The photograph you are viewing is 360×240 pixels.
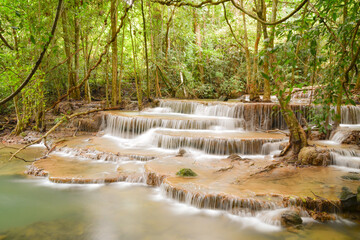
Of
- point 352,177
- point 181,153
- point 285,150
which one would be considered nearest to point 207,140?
point 181,153

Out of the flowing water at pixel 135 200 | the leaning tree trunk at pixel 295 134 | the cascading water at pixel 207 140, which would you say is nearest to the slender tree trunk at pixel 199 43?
the cascading water at pixel 207 140

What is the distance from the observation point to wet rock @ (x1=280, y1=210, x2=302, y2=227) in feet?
13.5

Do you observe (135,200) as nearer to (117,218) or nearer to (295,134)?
(117,218)

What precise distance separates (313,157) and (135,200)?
425 cm

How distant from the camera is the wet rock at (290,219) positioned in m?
4.12

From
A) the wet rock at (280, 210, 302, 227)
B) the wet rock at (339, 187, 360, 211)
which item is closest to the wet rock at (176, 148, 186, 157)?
the wet rock at (280, 210, 302, 227)

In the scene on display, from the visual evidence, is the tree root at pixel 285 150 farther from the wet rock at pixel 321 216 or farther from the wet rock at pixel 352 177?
the wet rock at pixel 321 216

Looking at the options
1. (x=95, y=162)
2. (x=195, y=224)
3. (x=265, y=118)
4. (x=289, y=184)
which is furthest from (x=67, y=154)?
(x=265, y=118)

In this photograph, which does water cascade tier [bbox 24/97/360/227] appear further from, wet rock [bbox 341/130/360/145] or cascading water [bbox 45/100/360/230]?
wet rock [bbox 341/130/360/145]

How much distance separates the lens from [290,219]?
162 inches

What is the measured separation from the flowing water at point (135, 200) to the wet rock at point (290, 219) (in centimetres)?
10

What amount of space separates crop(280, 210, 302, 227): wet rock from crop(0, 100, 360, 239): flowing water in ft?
0.32

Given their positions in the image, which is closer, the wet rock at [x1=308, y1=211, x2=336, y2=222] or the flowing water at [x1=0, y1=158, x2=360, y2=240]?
the flowing water at [x1=0, y1=158, x2=360, y2=240]

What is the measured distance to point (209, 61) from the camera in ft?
61.2
